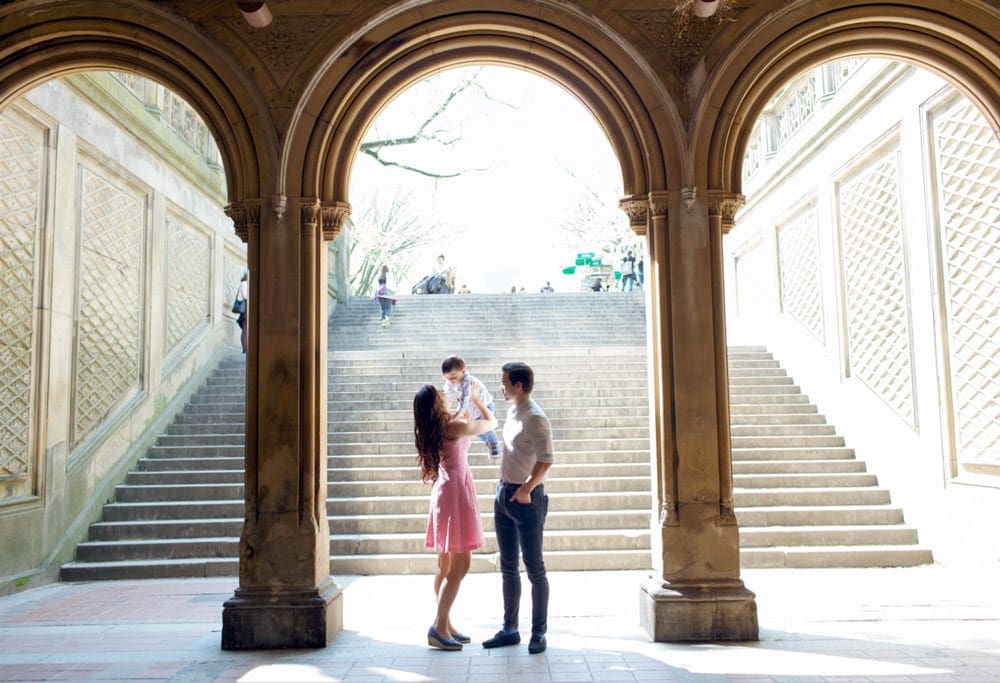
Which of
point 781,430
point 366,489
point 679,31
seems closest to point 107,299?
point 366,489

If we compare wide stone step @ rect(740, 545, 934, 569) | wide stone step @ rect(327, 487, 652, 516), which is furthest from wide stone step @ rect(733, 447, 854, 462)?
wide stone step @ rect(740, 545, 934, 569)

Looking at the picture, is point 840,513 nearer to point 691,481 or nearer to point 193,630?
point 691,481

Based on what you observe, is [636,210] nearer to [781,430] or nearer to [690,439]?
[690,439]

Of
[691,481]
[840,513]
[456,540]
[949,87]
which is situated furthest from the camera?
[840,513]

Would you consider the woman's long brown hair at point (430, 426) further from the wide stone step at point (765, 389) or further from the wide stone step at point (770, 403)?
the wide stone step at point (765, 389)

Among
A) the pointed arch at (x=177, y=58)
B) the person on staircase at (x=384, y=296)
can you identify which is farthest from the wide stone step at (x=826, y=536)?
the person on staircase at (x=384, y=296)

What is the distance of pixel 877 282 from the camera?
8.18 metres

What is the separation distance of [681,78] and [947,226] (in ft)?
11.0

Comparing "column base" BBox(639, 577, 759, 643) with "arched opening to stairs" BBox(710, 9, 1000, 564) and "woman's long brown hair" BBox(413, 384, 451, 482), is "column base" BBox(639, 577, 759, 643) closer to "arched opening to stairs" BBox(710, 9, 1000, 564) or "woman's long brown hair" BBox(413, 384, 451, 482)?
"woman's long brown hair" BBox(413, 384, 451, 482)

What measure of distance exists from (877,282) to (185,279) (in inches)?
319

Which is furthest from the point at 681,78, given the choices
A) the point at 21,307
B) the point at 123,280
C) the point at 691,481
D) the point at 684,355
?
the point at 123,280

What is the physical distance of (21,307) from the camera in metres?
6.66

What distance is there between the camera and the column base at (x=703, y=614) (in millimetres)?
4574

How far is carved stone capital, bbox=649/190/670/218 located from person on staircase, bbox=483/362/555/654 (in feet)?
4.48
